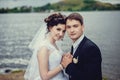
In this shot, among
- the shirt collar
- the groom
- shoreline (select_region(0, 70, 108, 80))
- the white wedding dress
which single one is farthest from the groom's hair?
shoreline (select_region(0, 70, 108, 80))

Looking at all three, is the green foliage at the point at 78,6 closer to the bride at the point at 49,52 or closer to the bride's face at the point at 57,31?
the bride at the point at 49,52

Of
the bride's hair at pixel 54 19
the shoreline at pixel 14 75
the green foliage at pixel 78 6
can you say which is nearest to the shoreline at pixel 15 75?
the shoreline at pixel 14 75

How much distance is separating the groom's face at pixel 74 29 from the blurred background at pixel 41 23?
66mm

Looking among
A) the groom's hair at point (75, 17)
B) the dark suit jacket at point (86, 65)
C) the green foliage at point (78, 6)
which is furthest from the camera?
the green foliage at point (78, 6)

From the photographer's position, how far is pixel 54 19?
118 inches


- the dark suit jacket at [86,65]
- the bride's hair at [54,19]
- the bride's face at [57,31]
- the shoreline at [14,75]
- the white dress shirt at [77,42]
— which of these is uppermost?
A: the bride's hair at [54,19]

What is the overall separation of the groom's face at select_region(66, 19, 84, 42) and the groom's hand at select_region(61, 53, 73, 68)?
6.4 inches

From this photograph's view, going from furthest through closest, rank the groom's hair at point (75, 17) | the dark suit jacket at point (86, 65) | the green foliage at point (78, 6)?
the green foliage at point (78, 6) → the groom's hair at point (75, 17) → the dark suit jacket at point (86, 65)

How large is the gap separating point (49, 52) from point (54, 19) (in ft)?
1.04

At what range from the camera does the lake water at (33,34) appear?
3.06 meters

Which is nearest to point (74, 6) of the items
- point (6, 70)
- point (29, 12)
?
point (29, 12)

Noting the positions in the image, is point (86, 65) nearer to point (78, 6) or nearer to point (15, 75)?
point (78, 6)

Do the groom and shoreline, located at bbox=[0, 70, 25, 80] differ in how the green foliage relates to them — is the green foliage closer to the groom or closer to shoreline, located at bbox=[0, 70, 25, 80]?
the groom

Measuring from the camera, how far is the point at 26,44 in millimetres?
3094
